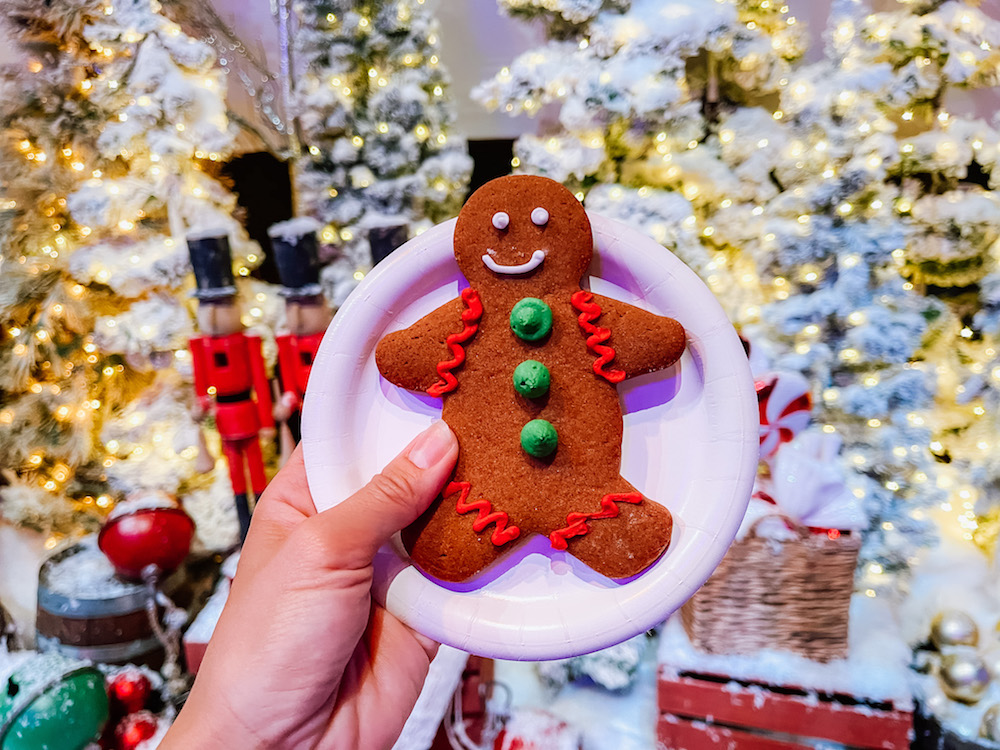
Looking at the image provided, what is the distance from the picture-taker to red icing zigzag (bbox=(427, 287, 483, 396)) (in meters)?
0.78

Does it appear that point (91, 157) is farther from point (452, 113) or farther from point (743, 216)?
point (743, 216)

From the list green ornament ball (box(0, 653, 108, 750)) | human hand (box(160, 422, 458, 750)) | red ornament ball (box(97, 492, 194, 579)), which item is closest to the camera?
Answer: human hand (box(160, 422, 458, 750))

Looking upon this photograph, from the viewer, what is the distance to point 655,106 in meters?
1.26

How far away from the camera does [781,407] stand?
123 centimetres

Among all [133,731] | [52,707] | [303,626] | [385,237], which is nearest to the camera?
[303,626]

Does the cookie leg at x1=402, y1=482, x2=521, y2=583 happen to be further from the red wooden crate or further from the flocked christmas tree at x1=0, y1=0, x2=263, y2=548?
the flocked christmas tree at x1=0, y1=0, x2=263, y2=548

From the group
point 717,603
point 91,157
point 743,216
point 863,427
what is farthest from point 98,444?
point 863,427

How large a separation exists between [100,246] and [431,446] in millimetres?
1274

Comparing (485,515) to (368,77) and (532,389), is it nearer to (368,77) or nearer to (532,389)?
(532,389)

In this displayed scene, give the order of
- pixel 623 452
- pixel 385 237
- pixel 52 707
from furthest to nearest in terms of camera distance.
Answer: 1. pixel 385 237
2. pixel 52 707
3. pixel 623 452

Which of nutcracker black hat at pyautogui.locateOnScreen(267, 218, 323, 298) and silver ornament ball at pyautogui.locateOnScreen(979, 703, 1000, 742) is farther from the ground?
nutcracker black hat at pyautogui.locateOnScreen(267, 218, 323, 298)

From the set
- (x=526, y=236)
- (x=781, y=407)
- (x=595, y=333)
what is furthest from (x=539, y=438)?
(x=781, y=407)

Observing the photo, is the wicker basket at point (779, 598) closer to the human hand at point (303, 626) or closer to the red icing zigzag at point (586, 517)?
the red icing zigzag at point (586, 517)

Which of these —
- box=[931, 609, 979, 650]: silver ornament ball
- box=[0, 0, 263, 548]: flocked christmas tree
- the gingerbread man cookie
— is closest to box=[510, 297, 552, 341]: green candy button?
the gingerbread man cookie
